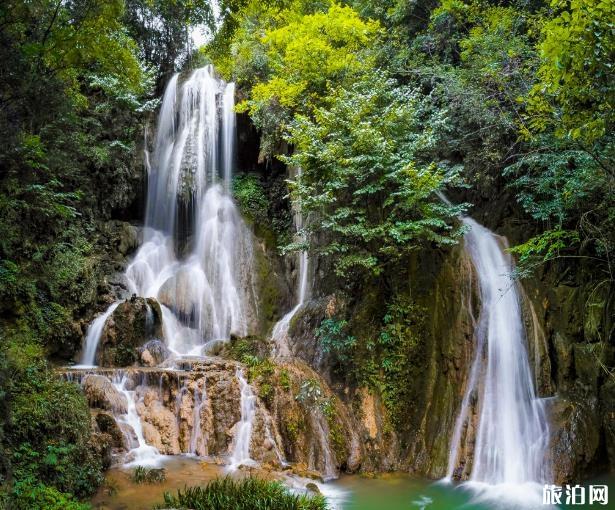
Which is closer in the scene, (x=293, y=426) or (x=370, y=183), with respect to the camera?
(x=293, y=426)

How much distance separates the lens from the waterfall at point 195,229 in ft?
46.4

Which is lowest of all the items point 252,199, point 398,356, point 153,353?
point 153,353

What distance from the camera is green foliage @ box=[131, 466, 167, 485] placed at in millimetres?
7180

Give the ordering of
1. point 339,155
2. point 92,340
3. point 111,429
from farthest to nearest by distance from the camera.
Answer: point 92,340, point 339,155, point 111,429

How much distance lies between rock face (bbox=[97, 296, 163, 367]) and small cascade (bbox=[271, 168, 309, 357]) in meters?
3.09

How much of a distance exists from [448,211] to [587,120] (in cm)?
501

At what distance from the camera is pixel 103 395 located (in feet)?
28.8

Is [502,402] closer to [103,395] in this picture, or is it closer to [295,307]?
[295,307]

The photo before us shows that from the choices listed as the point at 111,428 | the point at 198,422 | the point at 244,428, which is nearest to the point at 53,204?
the point at 111,428

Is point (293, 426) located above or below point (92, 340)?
below

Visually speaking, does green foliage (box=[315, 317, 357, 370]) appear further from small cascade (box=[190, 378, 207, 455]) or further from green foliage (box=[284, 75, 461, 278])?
small cascade (box=[190, 378, 207, 455])

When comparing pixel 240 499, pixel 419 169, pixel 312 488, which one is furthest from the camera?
pixel 419 169

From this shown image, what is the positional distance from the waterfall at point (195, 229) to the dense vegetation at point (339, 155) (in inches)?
36.7

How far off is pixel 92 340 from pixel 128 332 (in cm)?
100
